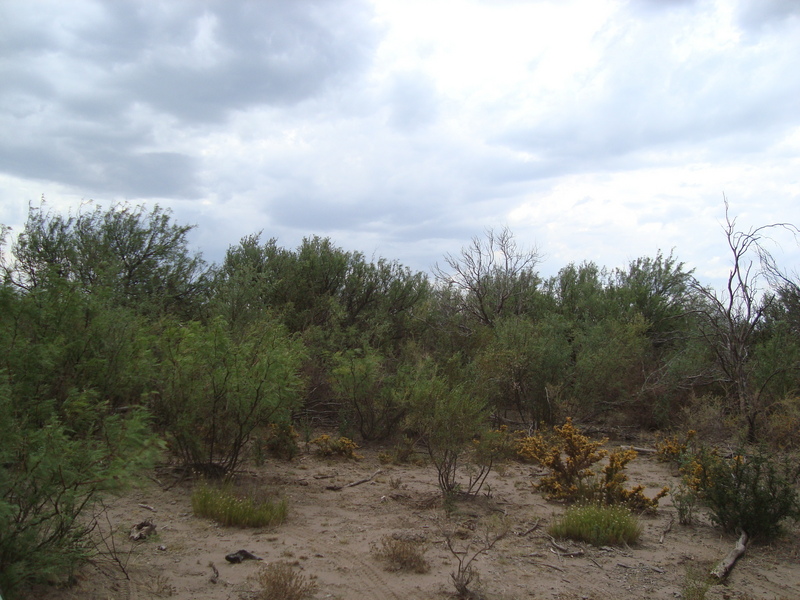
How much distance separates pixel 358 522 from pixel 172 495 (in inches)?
103

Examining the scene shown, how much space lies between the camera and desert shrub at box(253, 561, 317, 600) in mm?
4934

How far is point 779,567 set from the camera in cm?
643

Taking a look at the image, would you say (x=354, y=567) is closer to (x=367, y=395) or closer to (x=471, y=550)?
(x=471, y=550)

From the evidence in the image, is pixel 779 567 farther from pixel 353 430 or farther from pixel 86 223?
pixel 86 223

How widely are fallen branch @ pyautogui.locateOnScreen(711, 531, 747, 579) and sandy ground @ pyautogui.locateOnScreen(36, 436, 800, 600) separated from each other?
0.08 meters

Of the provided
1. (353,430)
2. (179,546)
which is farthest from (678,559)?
(353,430)

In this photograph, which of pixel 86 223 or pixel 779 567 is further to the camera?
pixel 86 223

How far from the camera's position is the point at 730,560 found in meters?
6.40

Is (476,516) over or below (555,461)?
below

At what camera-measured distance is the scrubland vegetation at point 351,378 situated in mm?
4935

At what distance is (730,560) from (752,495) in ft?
3.96

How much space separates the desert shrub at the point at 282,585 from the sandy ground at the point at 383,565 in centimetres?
10

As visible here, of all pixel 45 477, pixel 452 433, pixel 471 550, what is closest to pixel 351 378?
pixel 452 433

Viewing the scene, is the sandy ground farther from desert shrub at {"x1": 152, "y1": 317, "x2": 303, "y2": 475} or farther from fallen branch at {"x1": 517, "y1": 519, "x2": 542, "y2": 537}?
desert shrub at {"x1": 152, "y1": 317, "x2": 303, "y2": 475}
